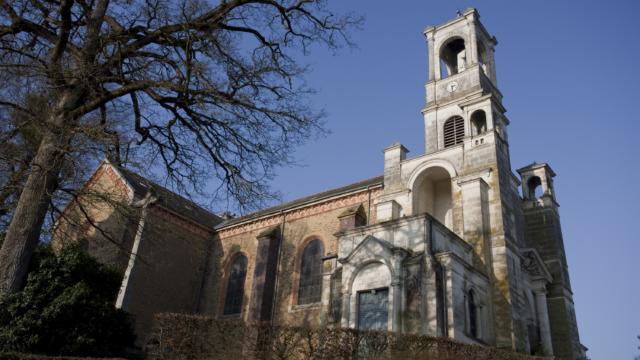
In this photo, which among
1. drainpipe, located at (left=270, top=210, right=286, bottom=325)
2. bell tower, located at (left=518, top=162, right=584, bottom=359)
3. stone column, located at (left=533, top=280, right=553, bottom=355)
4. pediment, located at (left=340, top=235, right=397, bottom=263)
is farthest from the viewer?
drainpipe, located at (left=270, top=210, right=286, bottom=325)

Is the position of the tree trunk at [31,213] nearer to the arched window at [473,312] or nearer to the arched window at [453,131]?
the arched window at [473,312]

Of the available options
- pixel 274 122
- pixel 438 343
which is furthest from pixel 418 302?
pixel 274 122

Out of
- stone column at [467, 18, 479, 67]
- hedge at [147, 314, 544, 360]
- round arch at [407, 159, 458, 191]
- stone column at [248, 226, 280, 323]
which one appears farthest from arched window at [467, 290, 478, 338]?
stone column at [467, 18, 479, 67]

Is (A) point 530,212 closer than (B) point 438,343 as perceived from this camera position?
No

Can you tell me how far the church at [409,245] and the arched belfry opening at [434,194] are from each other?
0.19 ft

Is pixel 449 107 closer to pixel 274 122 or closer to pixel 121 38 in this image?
pixel 274 122

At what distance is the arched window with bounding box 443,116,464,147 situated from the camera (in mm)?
23125

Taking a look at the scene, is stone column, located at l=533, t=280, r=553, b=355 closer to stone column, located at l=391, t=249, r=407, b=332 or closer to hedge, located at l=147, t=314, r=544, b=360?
stone column, located at l=391, t=249, r=407, b=332

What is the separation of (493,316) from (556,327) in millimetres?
5242

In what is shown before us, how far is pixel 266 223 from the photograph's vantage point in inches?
1121

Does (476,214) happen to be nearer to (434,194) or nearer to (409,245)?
(409,245)

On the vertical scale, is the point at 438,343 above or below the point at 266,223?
below

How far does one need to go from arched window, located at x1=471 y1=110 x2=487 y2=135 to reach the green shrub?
17212mm

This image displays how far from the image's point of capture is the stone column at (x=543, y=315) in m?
19.4
